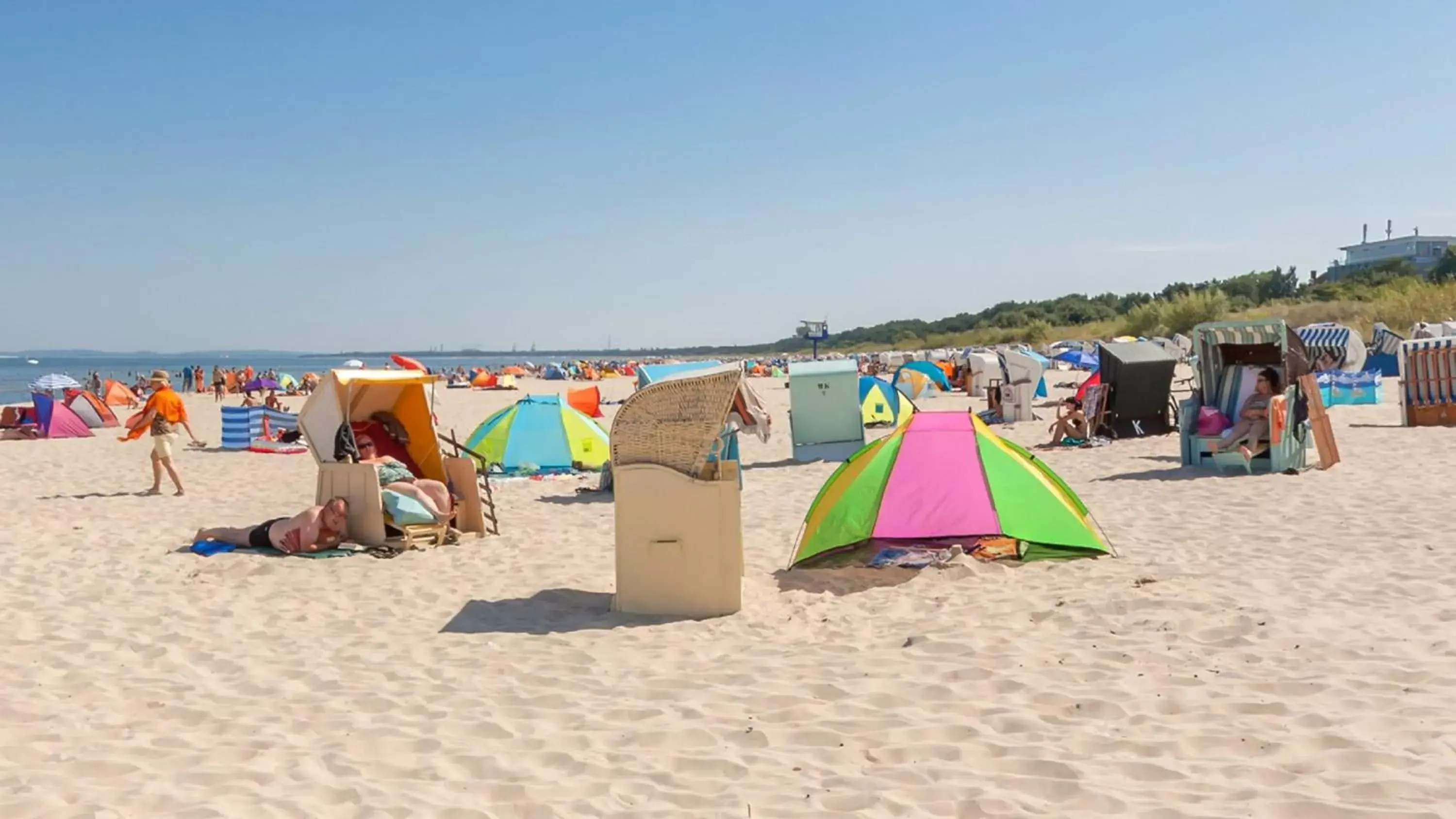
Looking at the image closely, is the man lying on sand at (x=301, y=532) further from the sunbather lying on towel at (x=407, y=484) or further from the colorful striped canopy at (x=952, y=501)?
the colorful striped canopy at (x=952, y=501)

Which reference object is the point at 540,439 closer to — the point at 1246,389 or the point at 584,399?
the point at 584,399

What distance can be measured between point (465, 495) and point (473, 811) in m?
5.81

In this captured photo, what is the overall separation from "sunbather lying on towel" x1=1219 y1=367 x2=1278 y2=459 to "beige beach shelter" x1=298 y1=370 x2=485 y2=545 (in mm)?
7645

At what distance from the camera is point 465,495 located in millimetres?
9195

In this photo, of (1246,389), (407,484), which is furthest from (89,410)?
(1246,389)

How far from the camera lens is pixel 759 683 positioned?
193 inches

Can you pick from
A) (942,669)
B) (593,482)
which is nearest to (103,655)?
(942,669)

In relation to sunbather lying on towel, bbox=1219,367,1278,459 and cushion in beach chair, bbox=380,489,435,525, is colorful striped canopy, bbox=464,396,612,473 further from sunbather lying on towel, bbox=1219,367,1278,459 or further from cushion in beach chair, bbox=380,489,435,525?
sunbather lying on towel, bbox=1219,367,1278,459

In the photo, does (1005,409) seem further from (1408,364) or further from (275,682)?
(275,682)

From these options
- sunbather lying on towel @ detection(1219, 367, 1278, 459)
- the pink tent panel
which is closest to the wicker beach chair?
the pink tent panel

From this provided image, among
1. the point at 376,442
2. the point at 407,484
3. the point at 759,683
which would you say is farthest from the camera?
the point at 376,442

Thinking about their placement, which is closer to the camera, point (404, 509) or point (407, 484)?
point (404, 509)

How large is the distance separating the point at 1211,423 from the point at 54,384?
1035 inches

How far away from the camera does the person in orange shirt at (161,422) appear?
37.9 feet
